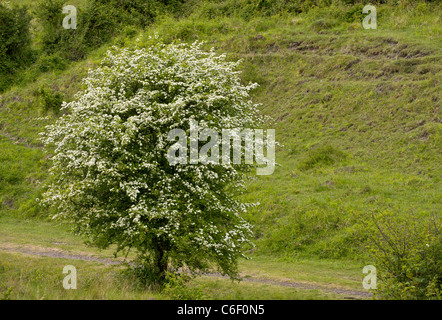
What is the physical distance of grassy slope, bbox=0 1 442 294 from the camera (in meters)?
21.2

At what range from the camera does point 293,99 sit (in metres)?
32.2

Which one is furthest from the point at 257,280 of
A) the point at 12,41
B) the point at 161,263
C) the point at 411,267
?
the point at 12,41

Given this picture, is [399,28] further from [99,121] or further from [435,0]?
[99,121]

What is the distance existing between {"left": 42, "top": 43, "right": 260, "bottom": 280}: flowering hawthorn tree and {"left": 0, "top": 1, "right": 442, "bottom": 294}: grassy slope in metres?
2.76

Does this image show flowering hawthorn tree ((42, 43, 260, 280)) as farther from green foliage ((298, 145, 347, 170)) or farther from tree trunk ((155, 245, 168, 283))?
green foliage ((298, 145, 347, 170))

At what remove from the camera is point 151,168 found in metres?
12.3

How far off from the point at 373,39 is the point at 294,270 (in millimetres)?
21261

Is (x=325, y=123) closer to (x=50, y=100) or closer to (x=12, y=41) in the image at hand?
(x=50, y=100)

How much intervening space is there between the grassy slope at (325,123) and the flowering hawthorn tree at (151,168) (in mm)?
2762

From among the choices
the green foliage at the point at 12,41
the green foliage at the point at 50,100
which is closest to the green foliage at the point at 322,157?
the green foliage at the point at 50,100

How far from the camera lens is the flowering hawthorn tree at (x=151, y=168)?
12.1 m

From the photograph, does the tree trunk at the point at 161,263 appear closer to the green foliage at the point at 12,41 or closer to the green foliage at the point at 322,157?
the green foliage at the point at 322,157

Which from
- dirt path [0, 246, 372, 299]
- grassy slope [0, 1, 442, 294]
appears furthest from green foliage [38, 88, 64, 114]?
dirt path [0, 246, 372, 299]
